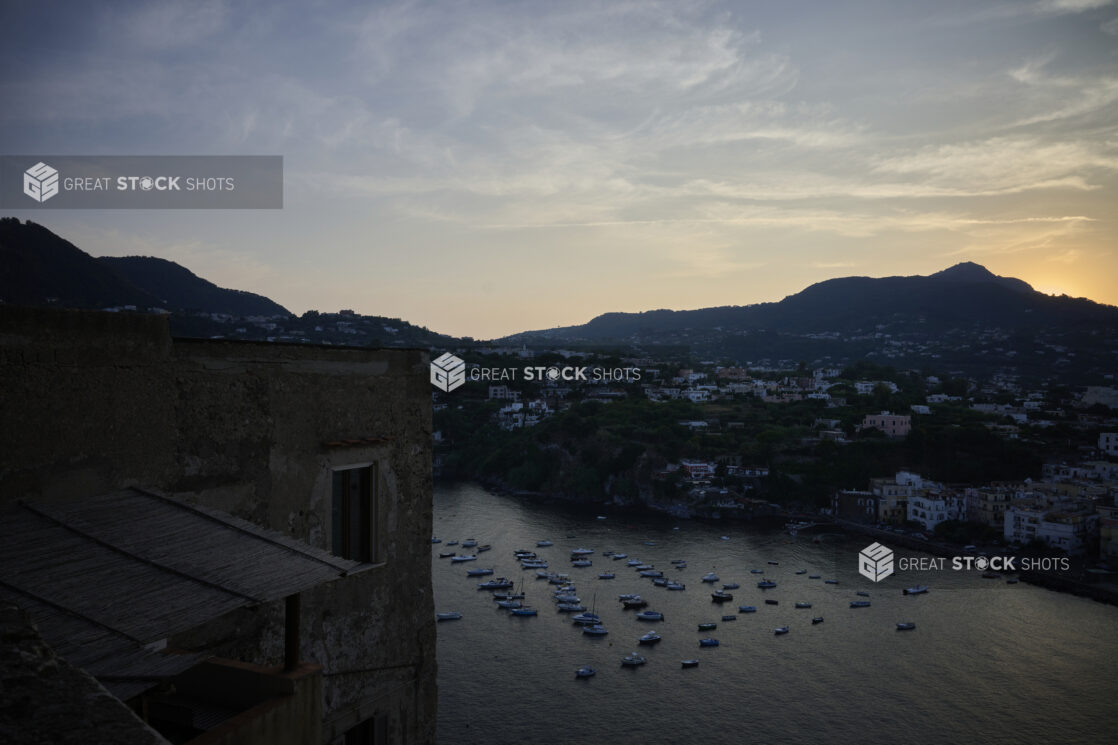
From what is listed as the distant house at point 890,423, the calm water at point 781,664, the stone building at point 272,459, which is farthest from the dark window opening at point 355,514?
the distant house at point 890,423

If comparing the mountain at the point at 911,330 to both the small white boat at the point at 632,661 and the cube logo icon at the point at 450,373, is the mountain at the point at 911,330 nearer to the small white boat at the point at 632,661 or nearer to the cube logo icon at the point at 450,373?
the cube logo icon at the point at 450,373

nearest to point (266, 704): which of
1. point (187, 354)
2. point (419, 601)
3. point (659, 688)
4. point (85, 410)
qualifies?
point (85, 410)

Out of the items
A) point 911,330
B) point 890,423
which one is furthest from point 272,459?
point 911,330

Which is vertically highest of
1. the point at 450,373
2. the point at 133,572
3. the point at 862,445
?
the point at 133,572

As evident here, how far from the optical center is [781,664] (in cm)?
2322

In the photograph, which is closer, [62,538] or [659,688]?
[62,538]

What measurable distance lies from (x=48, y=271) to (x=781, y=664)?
22118 millimetres

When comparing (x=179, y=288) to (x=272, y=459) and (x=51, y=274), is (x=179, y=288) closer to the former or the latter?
(x=51, y=274)

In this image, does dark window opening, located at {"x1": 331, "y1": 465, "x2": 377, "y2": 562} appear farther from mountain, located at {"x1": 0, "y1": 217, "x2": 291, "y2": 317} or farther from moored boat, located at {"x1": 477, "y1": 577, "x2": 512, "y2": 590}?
moored boat, located at {"x1": 477, "y1": 577, "x2": 512, "y2": 590}

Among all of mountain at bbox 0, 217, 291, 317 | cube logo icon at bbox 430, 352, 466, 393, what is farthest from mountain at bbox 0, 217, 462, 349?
cube logo icon at bbox 430, 352, 466, 393

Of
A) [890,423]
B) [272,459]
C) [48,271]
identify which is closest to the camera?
[272,459]

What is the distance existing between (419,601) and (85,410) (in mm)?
2204

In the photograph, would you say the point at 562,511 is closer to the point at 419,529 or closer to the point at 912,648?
the point at 912,648

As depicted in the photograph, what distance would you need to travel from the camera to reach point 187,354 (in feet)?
10.4
